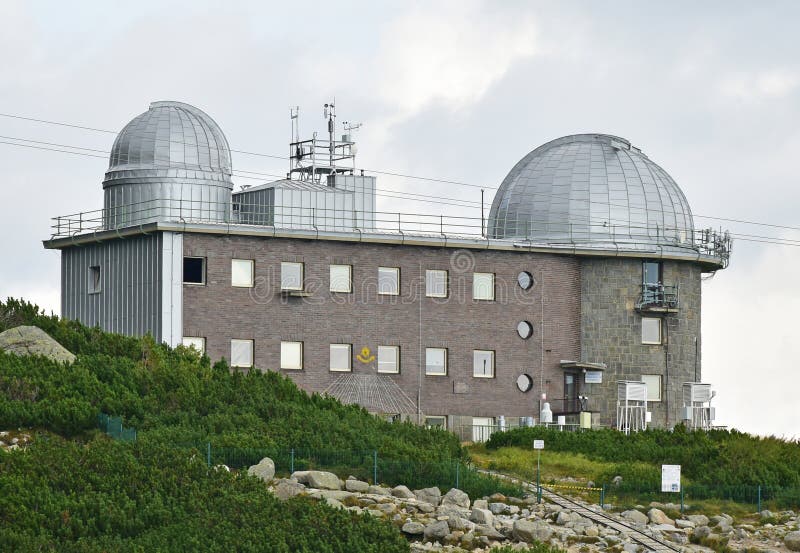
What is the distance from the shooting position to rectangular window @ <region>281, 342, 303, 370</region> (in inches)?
2179

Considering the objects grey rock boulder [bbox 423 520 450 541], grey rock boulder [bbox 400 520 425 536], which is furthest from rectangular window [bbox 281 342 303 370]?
grey rock boulder [bbox 423 520 450 541]

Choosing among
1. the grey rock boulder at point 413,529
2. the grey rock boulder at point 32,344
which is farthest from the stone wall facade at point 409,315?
the grey rock boulder at point 413,529

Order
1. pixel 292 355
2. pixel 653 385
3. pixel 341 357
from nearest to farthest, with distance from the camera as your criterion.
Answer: pixel 292 355 < pixel 341 357 < pixel 653 385

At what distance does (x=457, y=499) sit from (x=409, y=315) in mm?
21471

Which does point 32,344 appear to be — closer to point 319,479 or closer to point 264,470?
point 264,470

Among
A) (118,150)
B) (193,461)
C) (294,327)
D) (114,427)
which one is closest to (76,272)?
(118,150)

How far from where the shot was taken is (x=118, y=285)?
56.3m

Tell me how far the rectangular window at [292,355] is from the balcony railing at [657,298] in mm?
13033

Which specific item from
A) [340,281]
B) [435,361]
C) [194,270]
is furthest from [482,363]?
[194,270]

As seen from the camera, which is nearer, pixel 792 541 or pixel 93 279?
pixel 792 541

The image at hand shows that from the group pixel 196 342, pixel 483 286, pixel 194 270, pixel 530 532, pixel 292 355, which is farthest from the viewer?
pixel 483 286

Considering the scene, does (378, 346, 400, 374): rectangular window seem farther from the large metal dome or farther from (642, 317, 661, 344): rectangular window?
(642, 317, 661, 344): rectangular window

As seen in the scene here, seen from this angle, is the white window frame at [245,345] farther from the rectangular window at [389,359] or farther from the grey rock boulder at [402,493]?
the grey rock boulder at [402,493]

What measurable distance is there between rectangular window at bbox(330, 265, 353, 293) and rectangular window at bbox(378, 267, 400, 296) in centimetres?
110
